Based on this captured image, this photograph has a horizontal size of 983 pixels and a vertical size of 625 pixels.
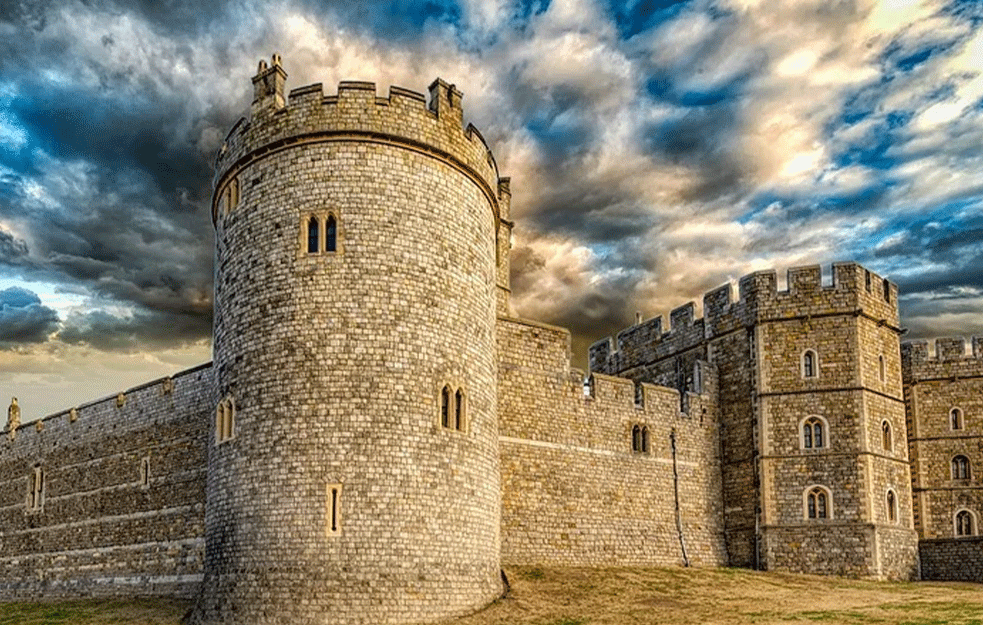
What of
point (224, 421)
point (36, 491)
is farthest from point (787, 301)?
point (36, 491)

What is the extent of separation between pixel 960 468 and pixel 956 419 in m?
1.86

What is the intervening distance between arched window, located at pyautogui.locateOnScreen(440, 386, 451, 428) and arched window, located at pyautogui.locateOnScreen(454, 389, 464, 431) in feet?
0.67

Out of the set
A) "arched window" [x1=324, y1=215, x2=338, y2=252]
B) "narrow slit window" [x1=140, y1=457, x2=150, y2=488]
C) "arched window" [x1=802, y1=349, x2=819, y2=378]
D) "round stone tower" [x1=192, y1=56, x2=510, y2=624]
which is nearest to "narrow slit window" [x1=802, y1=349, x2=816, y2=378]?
"arched window" [x1=802, y1=349, x2=819, y2=378]

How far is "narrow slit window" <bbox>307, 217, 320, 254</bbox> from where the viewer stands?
2314 cm

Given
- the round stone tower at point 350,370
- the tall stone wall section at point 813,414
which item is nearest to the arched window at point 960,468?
the tall stone wall section at point 813,414

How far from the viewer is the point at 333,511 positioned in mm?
21484

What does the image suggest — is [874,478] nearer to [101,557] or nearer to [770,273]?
[770,273]

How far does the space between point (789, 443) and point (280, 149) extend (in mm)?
18925

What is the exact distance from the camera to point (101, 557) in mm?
31953

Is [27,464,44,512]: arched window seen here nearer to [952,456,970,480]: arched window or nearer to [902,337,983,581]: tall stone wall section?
[902,337,983,581]: tall stone wall section

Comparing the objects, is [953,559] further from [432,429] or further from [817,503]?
[432,429]

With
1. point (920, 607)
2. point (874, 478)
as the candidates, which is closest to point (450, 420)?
point (920, 607)

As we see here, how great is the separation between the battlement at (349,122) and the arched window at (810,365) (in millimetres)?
13900

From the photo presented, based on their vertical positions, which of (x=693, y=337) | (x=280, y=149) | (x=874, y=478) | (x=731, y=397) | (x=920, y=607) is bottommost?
(x=920, y=607)
